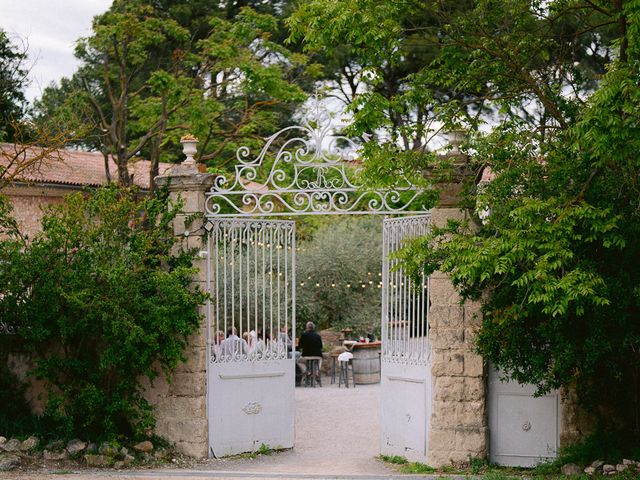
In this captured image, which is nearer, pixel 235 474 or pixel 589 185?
pixel 589 185

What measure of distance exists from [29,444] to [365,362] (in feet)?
35.1

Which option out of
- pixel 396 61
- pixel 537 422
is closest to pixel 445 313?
pixel 537 422

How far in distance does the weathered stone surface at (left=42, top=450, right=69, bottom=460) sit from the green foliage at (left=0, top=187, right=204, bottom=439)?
264mm

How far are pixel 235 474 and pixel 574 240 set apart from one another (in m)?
4.33

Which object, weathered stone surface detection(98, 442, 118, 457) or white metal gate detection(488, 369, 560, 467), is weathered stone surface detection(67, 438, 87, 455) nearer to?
weathered stone surface detection(98, 442, 118, 457)

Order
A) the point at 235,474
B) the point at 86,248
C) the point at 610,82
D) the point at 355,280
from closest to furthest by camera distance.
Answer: the point at 610,82
the point at 235,474
the point at 86,248
the point at 355,280

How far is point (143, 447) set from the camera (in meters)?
11.1

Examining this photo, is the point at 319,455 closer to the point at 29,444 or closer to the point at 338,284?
the point at 29,444

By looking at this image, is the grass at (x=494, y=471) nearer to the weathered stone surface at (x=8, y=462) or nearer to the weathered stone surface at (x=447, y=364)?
the weathered stone surface at (x=447, y=364)

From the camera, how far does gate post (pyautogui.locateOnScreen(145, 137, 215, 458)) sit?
11.5 m

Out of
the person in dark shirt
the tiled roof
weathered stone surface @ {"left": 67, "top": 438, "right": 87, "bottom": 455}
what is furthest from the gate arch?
the tiled roof

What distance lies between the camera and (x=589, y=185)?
8.97 m

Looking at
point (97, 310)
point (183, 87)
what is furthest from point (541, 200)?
point (183, 87)

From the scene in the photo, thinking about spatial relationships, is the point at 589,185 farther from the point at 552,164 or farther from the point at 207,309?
the point at 207,309
